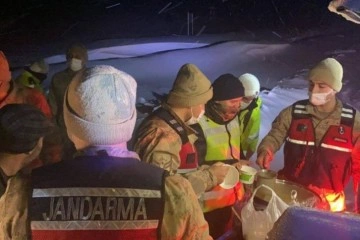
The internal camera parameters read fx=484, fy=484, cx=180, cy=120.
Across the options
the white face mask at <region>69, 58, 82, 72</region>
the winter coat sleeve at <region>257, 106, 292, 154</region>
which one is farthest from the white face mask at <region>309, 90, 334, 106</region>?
the white face mask at <region>69, 58, 82, 72</region>

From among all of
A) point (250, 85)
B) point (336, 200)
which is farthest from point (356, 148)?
point (250, 85)

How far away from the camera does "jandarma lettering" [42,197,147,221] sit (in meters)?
1.59

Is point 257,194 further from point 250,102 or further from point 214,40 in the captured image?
point 214,40

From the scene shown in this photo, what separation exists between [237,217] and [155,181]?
863mm

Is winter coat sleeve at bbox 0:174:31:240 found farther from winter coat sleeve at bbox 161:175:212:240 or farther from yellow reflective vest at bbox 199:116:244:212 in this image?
yellow reflective vest at bbox 199:116:244:212

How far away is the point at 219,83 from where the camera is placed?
3656 mm

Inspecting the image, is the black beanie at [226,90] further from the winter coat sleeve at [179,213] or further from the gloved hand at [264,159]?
the winter coat sleeve at [179,213]

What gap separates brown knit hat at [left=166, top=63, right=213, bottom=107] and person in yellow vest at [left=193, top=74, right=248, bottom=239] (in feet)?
1.08

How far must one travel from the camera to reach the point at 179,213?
163 centimetres

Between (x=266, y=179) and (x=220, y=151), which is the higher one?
(x=266, y=179)

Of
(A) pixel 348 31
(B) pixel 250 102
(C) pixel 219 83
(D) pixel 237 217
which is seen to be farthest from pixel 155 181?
(A) pixel 348 31

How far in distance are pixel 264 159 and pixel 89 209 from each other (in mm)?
2178

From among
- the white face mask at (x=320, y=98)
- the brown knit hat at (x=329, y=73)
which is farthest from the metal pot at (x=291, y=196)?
the brown knit hat at (x=329, y=73)

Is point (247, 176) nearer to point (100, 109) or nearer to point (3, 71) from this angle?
point (100, 109)
